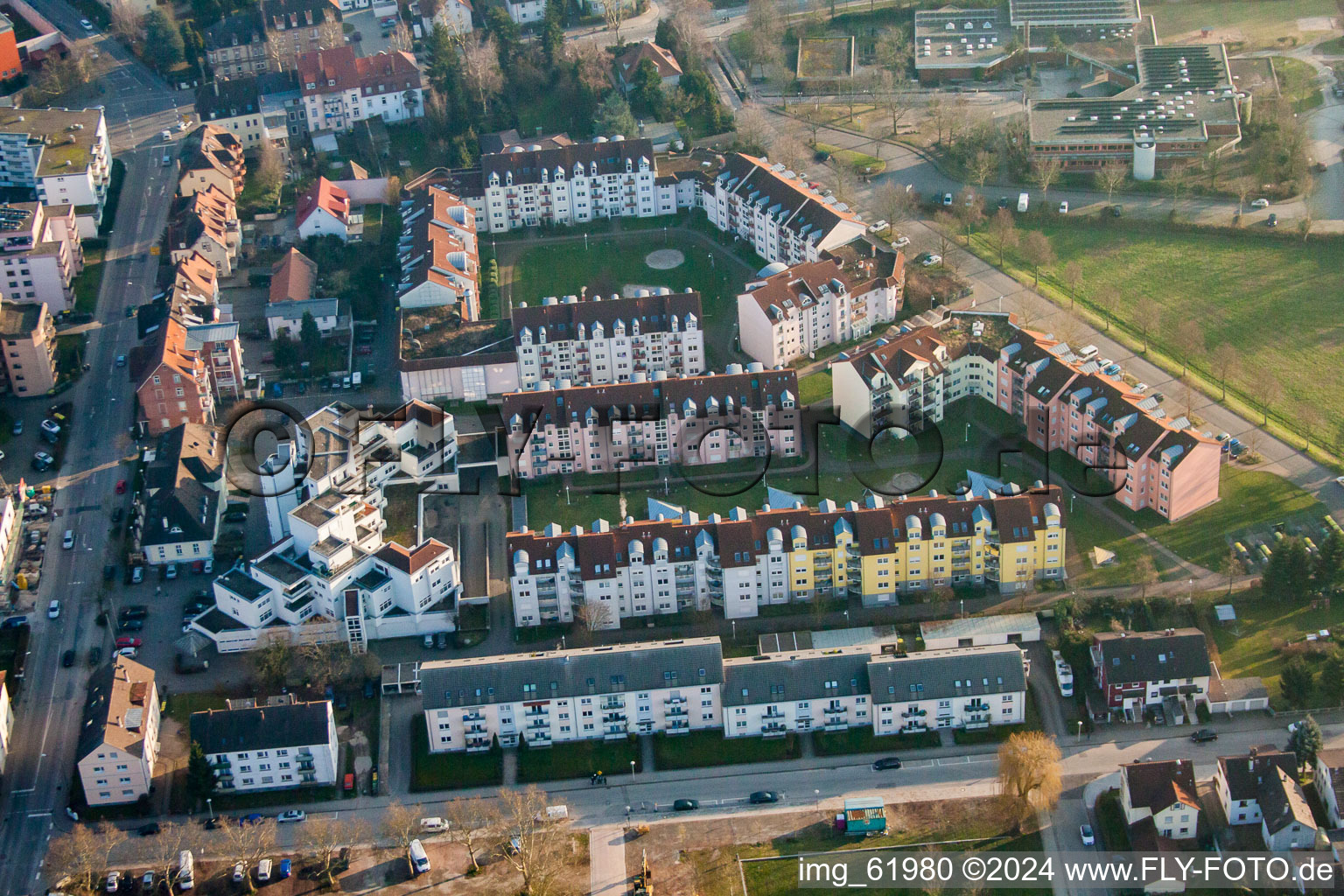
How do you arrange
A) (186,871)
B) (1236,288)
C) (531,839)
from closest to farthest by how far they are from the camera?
(531,839)
(186,871)
(1236,288)

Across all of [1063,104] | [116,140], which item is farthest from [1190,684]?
[116,140]

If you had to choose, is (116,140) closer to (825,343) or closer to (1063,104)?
(825,343)

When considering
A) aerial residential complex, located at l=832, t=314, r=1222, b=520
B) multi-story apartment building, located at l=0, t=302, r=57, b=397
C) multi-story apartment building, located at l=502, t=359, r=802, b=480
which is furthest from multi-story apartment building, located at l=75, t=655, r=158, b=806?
aerial residential complex, located at l=832, t=314, r=1222, b=520

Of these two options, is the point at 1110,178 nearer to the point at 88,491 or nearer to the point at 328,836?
the point at 88,491

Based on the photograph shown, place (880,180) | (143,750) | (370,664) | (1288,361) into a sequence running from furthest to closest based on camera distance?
1. (880,180)
2. (1288,361)
3. (370,664)
4. (143,750)

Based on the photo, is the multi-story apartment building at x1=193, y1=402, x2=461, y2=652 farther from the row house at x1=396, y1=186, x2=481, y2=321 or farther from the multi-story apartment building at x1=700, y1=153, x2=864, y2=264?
the multi-story apartment building at x1=700, y1=153, x2=864, y2=264

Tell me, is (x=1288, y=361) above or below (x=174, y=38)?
below

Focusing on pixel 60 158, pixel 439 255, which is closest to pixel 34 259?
pixel 60 158

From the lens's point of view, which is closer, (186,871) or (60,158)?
(186,871)
